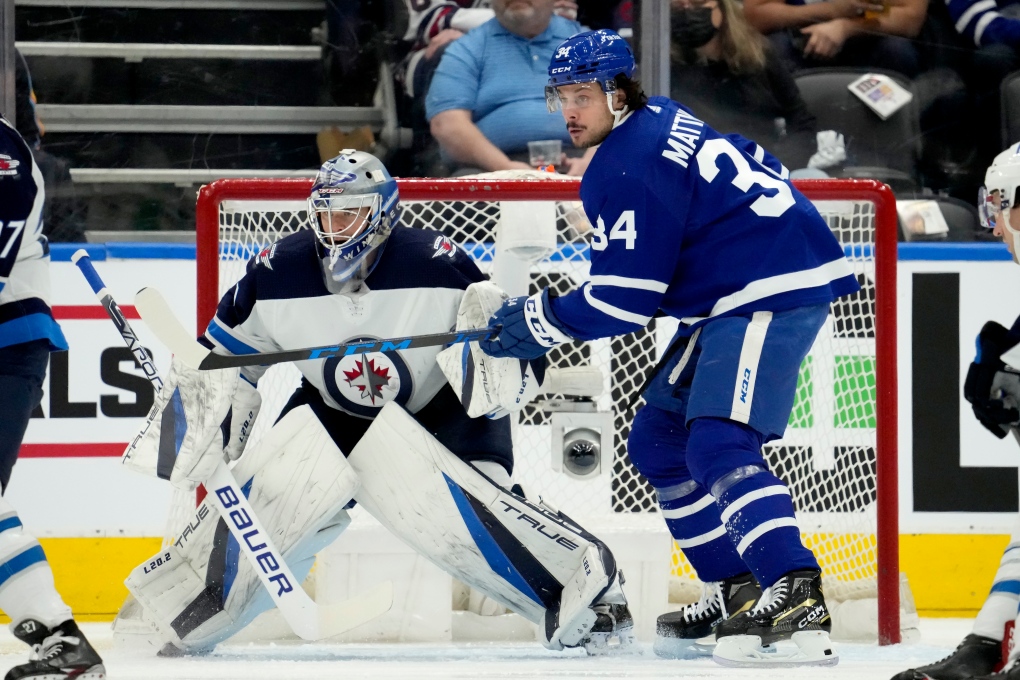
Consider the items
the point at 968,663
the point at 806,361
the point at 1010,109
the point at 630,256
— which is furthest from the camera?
the point at 1010,109

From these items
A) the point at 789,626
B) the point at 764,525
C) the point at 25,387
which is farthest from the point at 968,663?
the point at 25,387

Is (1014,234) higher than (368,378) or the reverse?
higher

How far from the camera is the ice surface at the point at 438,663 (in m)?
2.24

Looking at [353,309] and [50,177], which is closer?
[353,309]

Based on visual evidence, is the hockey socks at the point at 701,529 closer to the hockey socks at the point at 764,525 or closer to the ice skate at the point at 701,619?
the ice skate at the point at 701,619

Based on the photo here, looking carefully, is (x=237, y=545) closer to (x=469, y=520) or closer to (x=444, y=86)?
(x=469, y=520)

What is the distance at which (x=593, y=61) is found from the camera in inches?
91.8

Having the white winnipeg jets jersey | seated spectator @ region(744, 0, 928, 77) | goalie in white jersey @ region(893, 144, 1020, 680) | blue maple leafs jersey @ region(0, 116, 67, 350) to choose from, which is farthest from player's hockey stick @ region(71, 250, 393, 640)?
seated spectator @ region(744, 0, 928, 77)

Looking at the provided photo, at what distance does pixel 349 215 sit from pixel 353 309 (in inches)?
7.6

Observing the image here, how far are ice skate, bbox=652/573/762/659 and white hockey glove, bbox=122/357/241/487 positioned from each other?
952mm

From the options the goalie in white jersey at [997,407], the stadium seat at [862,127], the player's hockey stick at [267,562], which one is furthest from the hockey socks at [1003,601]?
the stadium seat at [862,127]

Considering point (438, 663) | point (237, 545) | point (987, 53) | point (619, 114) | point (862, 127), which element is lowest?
point (438, 663)

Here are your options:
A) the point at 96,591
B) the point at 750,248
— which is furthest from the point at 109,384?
the point at 750,248

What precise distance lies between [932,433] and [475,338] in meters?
1.53
